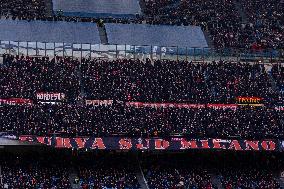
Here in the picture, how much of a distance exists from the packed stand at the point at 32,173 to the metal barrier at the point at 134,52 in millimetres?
10635

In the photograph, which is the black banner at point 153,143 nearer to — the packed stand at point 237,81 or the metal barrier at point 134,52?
the packed stand at point 237,81

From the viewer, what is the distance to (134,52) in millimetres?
Answer: 71938

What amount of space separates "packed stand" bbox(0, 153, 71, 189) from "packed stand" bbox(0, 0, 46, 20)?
637 inches

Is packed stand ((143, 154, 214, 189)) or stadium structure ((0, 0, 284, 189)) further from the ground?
stadium structure ((0, 0, 284, 189))

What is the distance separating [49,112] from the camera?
209ft

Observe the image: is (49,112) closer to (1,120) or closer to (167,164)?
(1,120)

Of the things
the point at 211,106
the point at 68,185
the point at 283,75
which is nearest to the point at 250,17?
the point at 283,75

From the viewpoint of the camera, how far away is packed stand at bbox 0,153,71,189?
60.2 m

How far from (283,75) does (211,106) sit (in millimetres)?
7824

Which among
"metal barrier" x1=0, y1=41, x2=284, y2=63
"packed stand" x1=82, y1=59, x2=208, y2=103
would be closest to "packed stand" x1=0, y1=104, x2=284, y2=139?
"packed stand" x1=82, y1=59, x2=208, y2=103

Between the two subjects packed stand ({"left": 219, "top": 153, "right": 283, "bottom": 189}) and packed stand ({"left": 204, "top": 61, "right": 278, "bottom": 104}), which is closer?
packed stand ({"left": 219, "top": 153, "right": 283, "bottom": 189})

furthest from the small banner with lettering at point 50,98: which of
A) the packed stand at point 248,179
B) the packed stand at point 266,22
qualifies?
the packed stand at point 266,22

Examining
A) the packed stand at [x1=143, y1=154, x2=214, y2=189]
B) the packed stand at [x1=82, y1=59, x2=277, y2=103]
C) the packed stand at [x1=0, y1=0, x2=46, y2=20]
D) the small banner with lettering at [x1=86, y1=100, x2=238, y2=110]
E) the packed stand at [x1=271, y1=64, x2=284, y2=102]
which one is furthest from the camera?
the packed stand at [x1=0, y1=0, x2=46, y2=20]

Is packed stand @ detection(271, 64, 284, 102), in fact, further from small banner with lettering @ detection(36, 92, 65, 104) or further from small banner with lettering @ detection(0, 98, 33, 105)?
small banner with lettering @ detection(0, 98, 33, 105)
